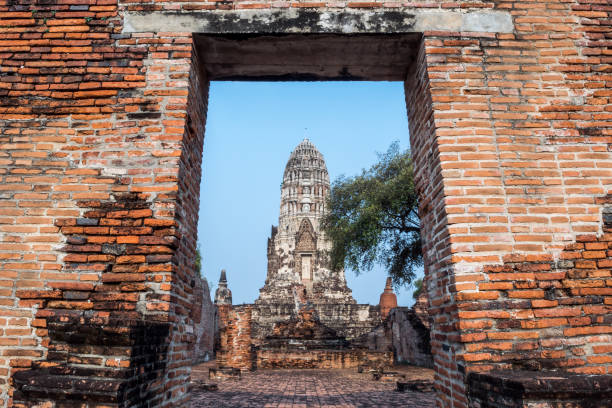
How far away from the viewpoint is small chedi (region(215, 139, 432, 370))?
603 inches

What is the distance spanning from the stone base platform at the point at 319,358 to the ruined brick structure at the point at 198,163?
1269cm

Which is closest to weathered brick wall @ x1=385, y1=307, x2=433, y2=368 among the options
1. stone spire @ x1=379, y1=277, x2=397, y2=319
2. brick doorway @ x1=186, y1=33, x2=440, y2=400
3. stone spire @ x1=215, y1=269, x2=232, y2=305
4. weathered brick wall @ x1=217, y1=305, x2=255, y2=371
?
weathered brick wall @ x1=217, y1=305, x2=255, y2=371

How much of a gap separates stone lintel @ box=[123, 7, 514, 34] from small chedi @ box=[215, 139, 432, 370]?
11782 millimetres

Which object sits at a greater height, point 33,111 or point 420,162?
point 33,111

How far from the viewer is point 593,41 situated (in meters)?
3.74

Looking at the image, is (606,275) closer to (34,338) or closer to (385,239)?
(34,338)

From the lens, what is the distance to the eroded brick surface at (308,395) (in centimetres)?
734

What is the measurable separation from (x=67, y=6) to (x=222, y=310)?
13.6m

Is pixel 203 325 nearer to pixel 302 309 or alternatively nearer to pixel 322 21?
pixel 302 309

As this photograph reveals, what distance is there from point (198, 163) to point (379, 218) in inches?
463

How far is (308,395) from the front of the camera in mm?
8531

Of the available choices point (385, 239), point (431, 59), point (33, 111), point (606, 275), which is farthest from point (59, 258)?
point (385, 239)

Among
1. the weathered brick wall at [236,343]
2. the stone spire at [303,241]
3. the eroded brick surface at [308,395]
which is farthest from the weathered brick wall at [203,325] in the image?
the stone spire at [303,241]

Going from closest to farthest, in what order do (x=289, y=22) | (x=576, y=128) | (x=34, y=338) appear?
(x=34, y=338)
(x=576, y=128)
(x=289, y=22)
